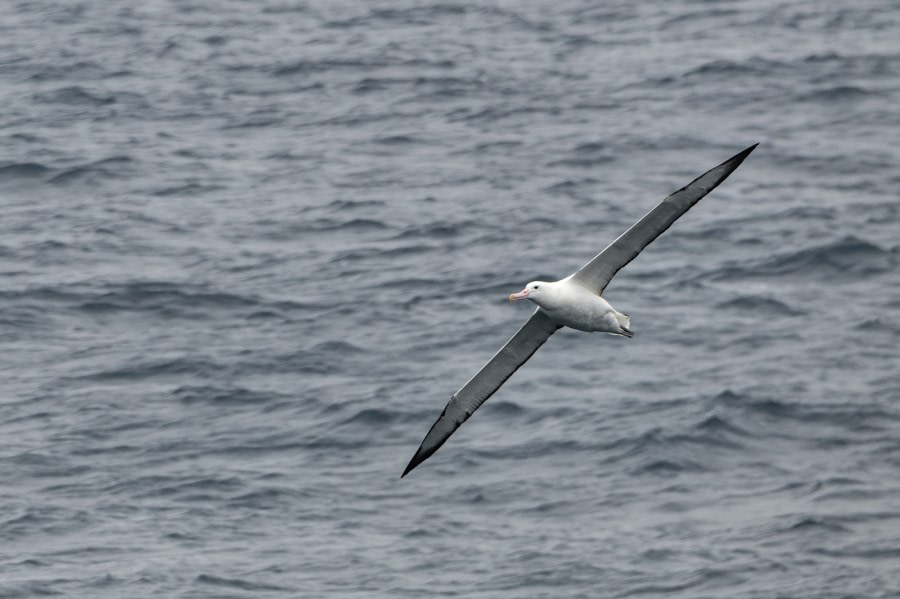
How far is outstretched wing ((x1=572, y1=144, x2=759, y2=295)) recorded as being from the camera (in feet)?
56.8

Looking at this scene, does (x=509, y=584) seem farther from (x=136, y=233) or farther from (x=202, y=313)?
(x=136, y=233)

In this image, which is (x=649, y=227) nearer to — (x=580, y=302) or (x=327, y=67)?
(x=580, y=302)

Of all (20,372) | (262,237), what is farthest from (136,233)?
(20,372)

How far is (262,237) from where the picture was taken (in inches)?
1299

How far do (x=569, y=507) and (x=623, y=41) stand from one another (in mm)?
21168

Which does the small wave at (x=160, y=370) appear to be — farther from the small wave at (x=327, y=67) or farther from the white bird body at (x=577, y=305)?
the small wave at (x=327, y=67)

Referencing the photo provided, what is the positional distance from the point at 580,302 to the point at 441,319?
11739 mm

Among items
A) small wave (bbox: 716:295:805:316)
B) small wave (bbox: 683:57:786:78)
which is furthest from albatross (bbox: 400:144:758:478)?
small wave (bbox: 683:57:786:78)

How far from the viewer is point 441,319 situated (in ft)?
98.1

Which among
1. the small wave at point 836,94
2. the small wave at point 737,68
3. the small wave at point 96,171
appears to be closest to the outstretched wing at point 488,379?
the small wave at point 96,171

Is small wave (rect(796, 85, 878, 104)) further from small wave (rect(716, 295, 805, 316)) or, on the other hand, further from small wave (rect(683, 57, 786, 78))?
small wave (rect(716, 295, 805, 316))

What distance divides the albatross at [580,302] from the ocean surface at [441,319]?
5.12 metres

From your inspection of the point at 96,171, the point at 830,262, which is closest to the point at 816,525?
the point at 830,262

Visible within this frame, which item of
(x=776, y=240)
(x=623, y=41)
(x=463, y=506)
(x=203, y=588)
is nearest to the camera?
(x=203, y=588)
